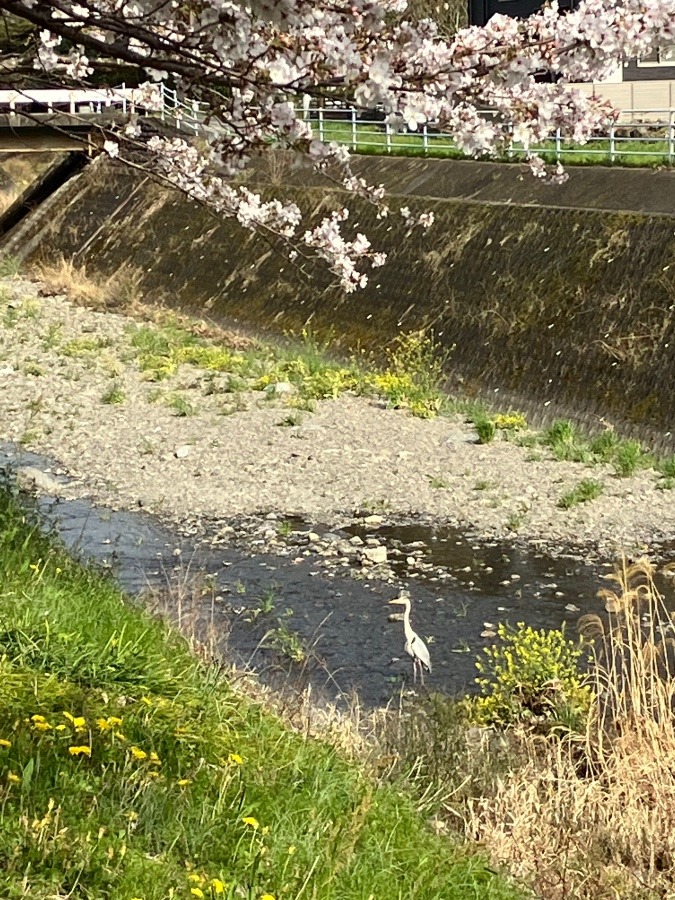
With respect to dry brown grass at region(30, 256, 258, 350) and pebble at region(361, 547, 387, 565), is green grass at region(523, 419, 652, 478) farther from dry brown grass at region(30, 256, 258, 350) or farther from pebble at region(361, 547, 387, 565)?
dry brown grass at region(30, 256, 258, 350)

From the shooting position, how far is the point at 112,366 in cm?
2477

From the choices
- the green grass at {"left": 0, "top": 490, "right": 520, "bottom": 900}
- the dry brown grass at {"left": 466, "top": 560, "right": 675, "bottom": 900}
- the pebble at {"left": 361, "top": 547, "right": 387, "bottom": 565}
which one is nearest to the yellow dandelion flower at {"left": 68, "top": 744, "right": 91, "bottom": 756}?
the green grass at {"left": 0, "top": 490, "right": 520, "bottom": 900}

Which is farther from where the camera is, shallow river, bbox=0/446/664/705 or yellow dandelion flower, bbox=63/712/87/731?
shallow river, bbox=0/446/664/705

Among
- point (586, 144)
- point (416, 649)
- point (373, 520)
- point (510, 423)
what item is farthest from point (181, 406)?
point (416, 649)

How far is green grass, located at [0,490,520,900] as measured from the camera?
5168 mm

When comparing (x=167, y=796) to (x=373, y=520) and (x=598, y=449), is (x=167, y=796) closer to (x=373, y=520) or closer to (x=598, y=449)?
(x=373, y=520)

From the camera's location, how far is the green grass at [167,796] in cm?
517

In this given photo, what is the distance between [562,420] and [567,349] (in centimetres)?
138

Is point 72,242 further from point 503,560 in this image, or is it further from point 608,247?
point 503,560

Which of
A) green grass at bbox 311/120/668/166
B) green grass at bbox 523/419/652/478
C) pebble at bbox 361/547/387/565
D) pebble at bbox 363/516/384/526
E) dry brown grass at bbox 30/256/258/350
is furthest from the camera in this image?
dry brown grass at bbox 30/256/258/350

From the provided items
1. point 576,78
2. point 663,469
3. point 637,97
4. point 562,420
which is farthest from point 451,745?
point 637,97

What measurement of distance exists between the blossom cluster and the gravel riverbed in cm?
931

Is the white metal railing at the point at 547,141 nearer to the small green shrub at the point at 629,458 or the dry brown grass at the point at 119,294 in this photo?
the dry brown grass at the point at 119,294

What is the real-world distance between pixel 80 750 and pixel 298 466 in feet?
42.4
